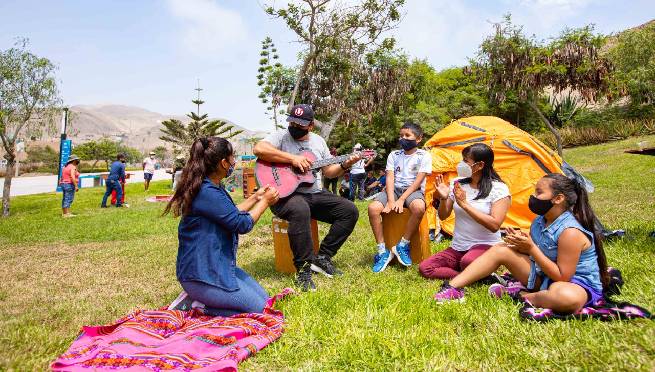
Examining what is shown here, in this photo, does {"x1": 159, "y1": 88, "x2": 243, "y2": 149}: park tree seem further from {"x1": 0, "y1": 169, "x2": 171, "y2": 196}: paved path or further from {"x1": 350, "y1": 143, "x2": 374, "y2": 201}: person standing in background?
{"x1": 350, "y1": 143, "x2": 374, "y2": 201}: person standing in background

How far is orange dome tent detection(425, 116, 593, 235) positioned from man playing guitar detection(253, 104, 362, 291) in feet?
7.78

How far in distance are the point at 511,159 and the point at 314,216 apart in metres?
3.32

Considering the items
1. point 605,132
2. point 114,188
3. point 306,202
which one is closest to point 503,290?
point 306,202

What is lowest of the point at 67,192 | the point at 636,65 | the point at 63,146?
the point at 67,192

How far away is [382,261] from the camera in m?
4.81

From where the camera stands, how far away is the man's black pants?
4.40 meters

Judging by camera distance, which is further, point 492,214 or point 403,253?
point 403,253

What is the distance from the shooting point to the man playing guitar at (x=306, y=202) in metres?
4.42

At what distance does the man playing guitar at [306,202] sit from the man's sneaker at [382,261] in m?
0.43

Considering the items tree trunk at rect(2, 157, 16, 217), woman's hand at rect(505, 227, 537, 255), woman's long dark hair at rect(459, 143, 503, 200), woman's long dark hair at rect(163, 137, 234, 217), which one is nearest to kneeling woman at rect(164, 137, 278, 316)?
woman's long dark hair at rect(163, 137, 234, 217)

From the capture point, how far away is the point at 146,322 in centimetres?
305

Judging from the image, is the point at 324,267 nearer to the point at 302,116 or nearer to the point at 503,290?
the point at 302,116

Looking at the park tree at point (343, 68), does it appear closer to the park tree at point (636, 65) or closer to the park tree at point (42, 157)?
the park tree at point (636, 65)

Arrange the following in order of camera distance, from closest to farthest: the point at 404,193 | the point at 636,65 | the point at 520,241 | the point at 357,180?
the point at 520,241 < the point at 404,193 < the point at 357,180 < the point at 636,65
